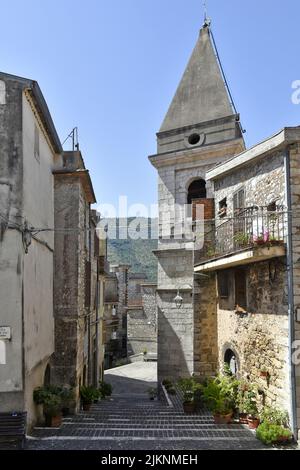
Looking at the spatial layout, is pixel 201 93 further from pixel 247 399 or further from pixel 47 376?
pixel 47 376

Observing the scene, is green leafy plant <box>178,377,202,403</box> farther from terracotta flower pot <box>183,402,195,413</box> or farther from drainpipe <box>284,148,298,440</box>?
drainpipe <box>284,148,298,440</box>

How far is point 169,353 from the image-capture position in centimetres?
1747

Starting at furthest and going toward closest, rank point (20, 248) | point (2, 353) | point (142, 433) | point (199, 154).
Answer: point (199, 154), point (142, 433), point (20, 248), point (2, 353)

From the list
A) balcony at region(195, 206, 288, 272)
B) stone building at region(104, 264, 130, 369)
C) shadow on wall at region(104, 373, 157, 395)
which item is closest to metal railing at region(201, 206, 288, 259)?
balcony at region(195, 206, 288, 272)

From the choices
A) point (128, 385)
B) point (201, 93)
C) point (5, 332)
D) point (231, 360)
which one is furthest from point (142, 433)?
point (201, 93)

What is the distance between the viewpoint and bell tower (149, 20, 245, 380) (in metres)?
17.5

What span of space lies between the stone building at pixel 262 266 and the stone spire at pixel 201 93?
748cm

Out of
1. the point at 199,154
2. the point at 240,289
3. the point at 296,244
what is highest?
the point at 199,154

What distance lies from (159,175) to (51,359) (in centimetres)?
1174

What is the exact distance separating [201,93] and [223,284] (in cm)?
1183

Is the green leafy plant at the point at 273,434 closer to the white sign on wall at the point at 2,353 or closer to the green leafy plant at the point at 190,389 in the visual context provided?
the green leafy plant at the point at 190,389

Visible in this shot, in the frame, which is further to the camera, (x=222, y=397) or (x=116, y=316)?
(x=116, y=316)

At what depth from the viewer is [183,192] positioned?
751 inches

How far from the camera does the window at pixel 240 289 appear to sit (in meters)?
11.3
